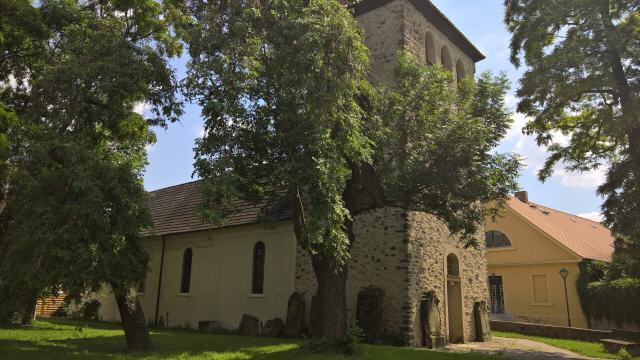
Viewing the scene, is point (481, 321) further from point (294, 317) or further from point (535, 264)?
point (535, 264)

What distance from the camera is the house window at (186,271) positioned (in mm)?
23180

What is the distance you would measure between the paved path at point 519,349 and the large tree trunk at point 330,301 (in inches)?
209

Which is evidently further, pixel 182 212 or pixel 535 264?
pixel 535 264

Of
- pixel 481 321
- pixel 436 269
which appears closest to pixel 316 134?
pixel 436 269

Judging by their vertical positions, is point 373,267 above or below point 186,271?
below

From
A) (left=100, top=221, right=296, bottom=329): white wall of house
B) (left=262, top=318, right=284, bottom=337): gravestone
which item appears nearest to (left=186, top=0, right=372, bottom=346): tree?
(left=262, top=318, right=284, bottom=337): gravestone

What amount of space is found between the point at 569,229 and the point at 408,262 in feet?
64.7

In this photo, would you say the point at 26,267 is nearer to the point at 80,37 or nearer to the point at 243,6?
the point at 80,37

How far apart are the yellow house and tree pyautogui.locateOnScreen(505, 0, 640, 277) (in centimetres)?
1033

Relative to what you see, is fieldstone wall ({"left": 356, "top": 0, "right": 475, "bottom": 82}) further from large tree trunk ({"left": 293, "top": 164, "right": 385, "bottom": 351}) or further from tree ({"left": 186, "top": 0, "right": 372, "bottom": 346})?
tree ({"left": 186, "top": 0, "right": 372, "bottom": 346})

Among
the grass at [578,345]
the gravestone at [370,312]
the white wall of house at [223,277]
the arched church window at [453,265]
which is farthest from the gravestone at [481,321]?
the white wall of house at [223,277]

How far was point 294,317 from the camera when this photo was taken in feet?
56.2

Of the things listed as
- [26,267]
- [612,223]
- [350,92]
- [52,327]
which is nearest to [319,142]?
[350,92]

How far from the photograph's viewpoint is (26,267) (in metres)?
10.1
